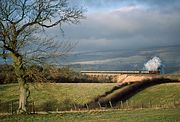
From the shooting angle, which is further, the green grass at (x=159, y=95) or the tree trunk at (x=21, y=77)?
the green grass at (x=159, y=95)

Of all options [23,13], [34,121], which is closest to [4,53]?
[23,13]

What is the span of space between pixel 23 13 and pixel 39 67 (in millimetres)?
6759

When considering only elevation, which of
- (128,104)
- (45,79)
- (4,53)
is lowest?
(128,104)

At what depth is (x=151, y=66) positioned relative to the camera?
126875 mm

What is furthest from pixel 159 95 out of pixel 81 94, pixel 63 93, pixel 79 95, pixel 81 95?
pixel 63 93

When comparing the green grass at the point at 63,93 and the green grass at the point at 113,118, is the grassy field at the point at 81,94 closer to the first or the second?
the green grass at the point at 63,93

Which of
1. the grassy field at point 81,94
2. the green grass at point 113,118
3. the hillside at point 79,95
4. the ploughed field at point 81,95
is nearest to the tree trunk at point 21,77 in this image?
the green grass at point 113,118

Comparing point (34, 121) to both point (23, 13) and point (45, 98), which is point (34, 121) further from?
point (45, 98)

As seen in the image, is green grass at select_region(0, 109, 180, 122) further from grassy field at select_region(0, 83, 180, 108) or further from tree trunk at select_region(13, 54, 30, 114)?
grassy field at select_region(0, 83, 180, 108)

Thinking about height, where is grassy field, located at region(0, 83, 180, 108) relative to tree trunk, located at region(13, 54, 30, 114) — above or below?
below

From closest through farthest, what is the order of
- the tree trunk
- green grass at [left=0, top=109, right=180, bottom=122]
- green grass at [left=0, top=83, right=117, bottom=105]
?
green grass at [left=0, top=109, right=180, bottom=122] < the tree trunk < green grass at [left=0, top=83, right=117, bottom=105]

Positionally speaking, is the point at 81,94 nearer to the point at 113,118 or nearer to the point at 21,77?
the point at 21,77

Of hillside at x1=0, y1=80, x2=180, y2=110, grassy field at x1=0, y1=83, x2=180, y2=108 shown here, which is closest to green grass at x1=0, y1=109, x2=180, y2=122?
hillside at x1=0, y1=80, x2=180, y2=110

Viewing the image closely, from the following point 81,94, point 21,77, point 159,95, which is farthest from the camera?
point 81,94
